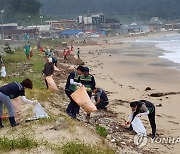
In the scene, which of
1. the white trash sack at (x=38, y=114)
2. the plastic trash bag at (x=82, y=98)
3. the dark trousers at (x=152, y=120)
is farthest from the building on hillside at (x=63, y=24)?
the white trash sack at (x=38, y=114)

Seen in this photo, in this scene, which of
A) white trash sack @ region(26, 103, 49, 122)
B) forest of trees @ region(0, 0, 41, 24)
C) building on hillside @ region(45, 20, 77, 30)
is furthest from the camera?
building on hillside @ region(45, 20, 77, 30)

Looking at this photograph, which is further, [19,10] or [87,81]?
[19,10]

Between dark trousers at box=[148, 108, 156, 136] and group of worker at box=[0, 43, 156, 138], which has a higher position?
group of worker at box=[0, 43, 156, 138]

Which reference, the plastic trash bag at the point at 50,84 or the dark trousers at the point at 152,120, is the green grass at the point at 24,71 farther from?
the dark trousers at the point at 152,120

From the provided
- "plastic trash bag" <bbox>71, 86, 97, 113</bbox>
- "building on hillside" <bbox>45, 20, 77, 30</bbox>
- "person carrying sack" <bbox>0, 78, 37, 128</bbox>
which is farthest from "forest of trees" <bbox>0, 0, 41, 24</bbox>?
"person carrying sack" <bbox>0, 78, 37, 128</bbox>

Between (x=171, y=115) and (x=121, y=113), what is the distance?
1.64 meters

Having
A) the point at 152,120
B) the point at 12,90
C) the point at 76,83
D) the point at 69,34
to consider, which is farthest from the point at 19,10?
the point at 12,90

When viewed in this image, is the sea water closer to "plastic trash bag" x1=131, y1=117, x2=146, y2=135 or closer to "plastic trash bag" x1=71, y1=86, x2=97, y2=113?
"plastic trash bag" x1=71, y1=86, x2=97, y2=113

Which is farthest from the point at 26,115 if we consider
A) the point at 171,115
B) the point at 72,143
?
the point at 171,115

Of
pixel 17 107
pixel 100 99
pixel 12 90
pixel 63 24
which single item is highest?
pixel 12 90

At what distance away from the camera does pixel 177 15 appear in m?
193

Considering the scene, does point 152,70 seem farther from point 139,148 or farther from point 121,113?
point 139,148

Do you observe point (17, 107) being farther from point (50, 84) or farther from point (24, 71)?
point (24, 71)

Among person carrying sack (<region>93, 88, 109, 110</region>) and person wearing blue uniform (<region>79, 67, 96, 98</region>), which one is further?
person carrying sack (<region>93, 88, 109, 110</region>)
